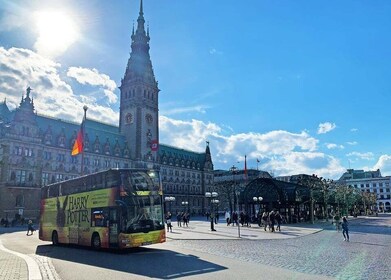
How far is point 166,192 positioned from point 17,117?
60395mm

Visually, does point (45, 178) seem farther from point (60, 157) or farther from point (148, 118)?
point (148, 118)

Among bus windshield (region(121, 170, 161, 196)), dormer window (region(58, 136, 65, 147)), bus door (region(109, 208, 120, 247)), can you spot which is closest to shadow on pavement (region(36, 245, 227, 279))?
bus door (region(109, 208, 120, 247))

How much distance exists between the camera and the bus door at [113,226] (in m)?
21.6

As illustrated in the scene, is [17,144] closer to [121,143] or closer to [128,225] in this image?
[121,143]

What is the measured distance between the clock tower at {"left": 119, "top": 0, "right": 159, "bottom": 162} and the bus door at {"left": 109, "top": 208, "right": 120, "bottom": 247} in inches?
3472

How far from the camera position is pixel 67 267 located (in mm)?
16906

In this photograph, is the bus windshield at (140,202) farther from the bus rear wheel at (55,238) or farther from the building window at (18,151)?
the building window at (18,151)

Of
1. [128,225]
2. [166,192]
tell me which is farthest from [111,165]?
[128,225]

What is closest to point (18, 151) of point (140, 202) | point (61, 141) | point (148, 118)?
point (61, 141)

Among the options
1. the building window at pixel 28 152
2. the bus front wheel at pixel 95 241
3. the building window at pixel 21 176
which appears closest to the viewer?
the bus front wheel at pixel 95 241

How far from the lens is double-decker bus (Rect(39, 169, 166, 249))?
70.8 ft

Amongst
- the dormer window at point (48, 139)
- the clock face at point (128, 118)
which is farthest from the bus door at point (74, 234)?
the clock face at point (128, 118)

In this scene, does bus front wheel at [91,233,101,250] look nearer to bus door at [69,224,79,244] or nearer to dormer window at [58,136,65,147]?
bus door at [69,224,79,244]

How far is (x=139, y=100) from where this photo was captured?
11069cm
